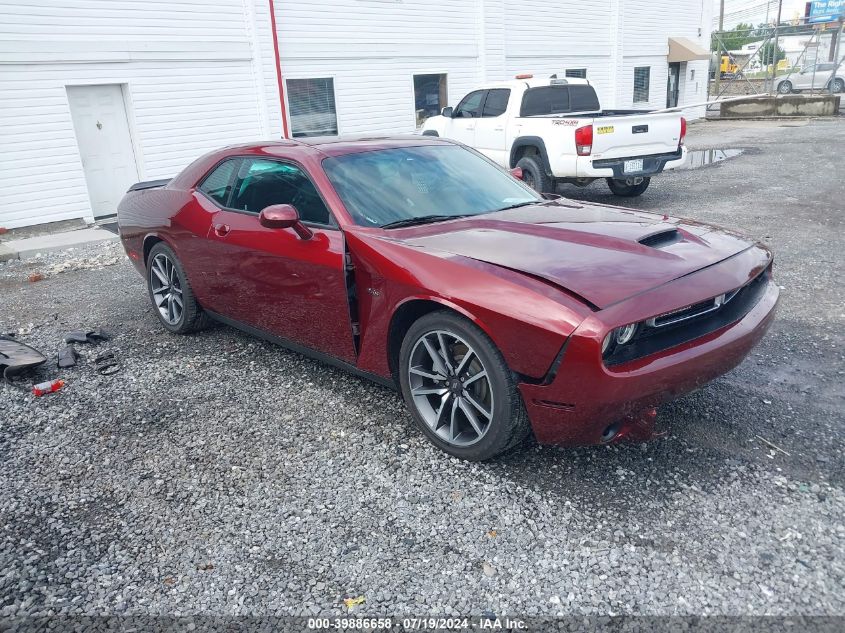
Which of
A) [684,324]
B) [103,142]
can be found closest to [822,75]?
[103,142]

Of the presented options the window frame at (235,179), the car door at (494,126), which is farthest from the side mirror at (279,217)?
the car door at (494,126)

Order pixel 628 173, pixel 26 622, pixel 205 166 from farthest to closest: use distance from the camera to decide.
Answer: pixel 628 173, pixel 205 166, pixel 26 622

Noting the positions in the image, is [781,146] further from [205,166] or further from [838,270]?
[205,166]

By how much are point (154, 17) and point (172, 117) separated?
5.58ft

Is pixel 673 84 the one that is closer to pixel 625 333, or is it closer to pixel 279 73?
pixel 279 73

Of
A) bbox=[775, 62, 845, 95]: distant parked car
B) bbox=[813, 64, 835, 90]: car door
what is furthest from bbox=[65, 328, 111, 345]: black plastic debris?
bbox=[775, 62, 845, 95]: distant parked car

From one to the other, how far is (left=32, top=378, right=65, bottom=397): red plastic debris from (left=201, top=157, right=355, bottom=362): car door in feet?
3.81

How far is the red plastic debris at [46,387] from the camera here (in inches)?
181

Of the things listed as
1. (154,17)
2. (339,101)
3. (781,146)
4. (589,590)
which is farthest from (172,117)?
(781,146)

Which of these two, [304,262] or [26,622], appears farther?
[304,262]

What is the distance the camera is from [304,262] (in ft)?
13.2

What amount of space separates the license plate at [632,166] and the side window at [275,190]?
6.24 m

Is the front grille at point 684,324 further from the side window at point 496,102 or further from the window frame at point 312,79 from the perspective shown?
the window frame at point 312,79

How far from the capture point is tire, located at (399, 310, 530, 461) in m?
3.09
